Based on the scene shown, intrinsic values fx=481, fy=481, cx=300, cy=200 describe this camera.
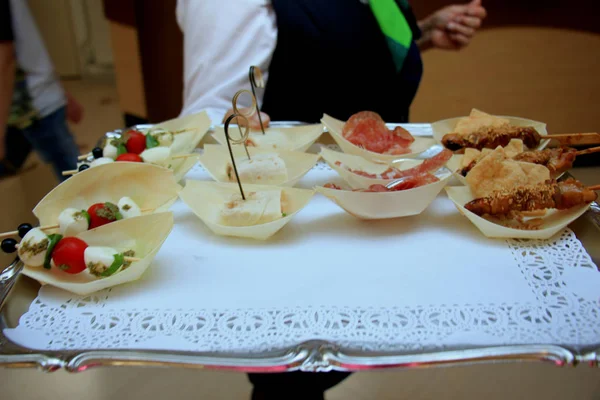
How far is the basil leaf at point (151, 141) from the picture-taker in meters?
1.37

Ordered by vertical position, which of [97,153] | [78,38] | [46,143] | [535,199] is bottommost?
[78,38]

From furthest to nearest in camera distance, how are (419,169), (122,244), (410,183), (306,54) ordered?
1. (306,54)
2. (419,169)
3. (410,183)
4. (122,244)

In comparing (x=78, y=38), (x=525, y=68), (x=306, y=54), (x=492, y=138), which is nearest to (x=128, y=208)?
(x=306, y=54)

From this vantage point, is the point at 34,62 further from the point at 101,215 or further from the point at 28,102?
the point at 101,215

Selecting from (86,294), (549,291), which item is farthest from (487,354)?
(86,294)

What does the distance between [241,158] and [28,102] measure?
3.61 ft

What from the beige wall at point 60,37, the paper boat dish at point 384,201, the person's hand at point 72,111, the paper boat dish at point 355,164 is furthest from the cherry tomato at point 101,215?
the beige wall at point 60,37

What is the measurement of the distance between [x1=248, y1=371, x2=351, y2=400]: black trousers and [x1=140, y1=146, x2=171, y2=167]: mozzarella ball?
62 cm

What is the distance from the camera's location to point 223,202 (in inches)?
45.8

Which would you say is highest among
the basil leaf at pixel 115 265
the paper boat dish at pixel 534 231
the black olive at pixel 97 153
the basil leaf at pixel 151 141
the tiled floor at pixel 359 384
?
the paper boat dish at pixel 534 231

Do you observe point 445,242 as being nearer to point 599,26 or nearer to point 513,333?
point 513,333

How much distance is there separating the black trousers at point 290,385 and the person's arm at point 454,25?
1360 millimetres

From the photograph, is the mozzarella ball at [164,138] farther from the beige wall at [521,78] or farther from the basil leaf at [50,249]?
the beige wall at [521,78]

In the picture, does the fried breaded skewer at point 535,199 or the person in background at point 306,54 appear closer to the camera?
the fried breaded skewer at point 535,199
